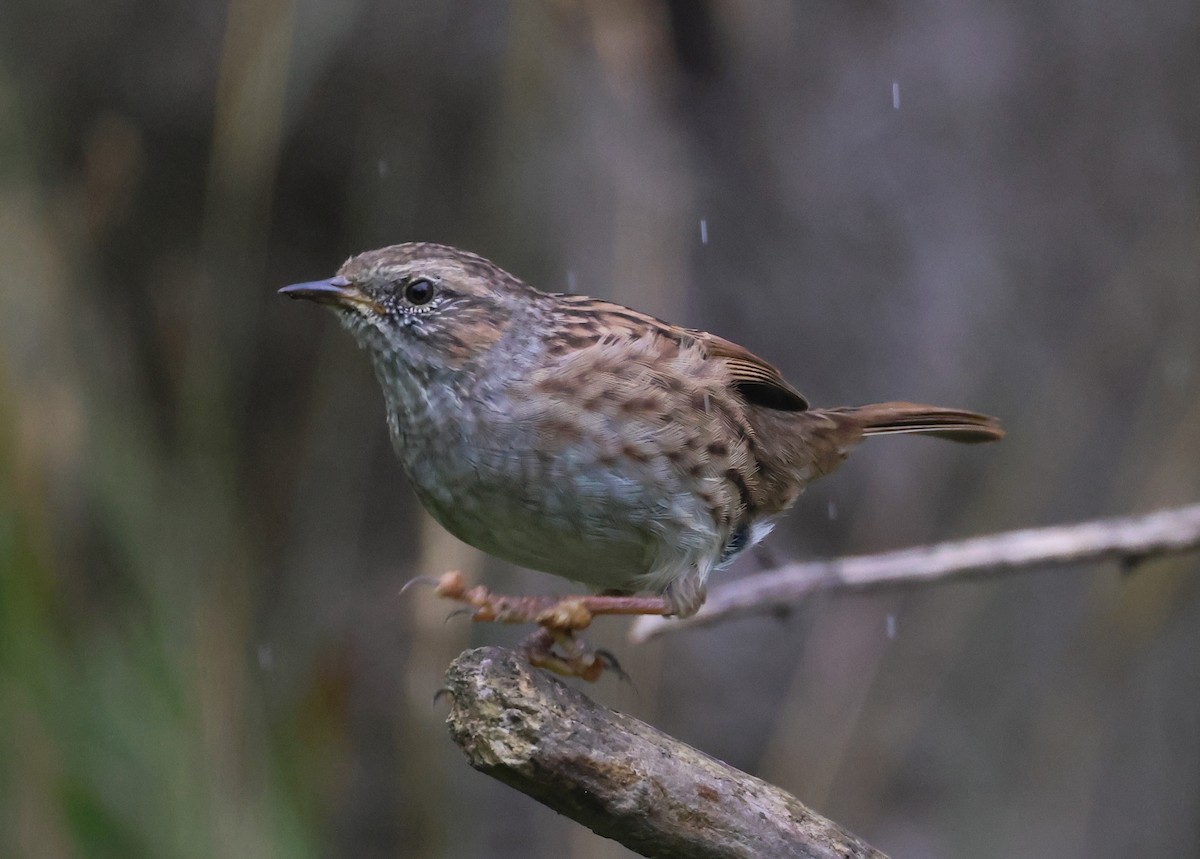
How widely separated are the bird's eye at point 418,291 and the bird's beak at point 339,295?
0.25ft


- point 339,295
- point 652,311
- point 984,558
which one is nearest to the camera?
point 339,295

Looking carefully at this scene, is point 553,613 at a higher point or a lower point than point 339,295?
lower

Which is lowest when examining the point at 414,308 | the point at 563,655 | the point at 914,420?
the point at 563,655

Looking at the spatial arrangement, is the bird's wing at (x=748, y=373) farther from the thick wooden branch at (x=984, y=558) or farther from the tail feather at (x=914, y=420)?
the thick wooden branch at (x=984, y=558)

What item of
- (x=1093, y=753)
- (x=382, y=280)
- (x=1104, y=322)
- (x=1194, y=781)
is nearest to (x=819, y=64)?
(x=1104, y=322)

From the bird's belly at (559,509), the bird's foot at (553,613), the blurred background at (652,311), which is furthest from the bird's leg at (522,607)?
the blurred background at (652,311)

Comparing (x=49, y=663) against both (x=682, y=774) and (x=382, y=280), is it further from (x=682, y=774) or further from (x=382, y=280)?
(x=682, y=774)

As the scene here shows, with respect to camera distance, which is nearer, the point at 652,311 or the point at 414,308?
the point at 414,308

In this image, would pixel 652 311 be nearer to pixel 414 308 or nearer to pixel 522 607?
pixel 414 308

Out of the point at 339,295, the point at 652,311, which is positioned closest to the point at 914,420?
the point at 652,311

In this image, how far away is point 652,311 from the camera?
4.69 metres

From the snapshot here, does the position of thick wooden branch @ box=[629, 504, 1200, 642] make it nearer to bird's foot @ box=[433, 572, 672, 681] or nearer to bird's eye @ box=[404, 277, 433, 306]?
bird's foot @ box=[433, 572, 672, 681]

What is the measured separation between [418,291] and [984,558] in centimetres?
174

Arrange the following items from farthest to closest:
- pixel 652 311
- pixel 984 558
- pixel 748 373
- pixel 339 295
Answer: pixel 652 311
pixel 984 558
pixel 748 373
pixel 339 295
